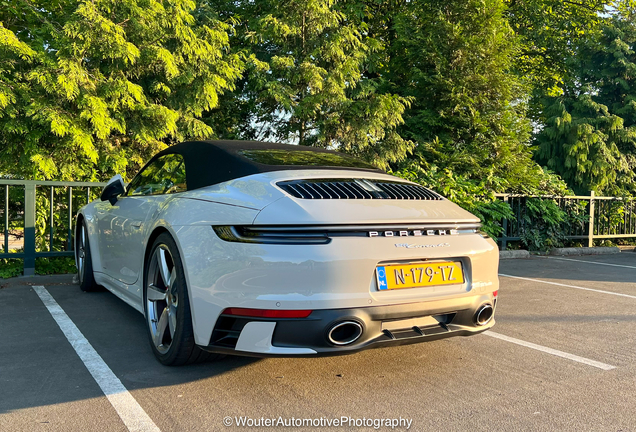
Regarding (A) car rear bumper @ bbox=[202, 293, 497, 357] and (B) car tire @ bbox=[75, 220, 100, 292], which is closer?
(A) car rear bumper @ bbox=[202, 293, 497, 357]

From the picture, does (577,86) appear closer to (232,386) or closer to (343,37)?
(343,37)

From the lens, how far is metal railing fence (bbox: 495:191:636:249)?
10.3 metres

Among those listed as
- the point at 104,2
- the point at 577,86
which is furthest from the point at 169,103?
the point at 577,86

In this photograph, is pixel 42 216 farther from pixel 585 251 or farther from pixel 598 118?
pixel 598 118

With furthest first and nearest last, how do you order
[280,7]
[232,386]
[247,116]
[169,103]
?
[247,116] → [280,7] → [169,103] → [232,386]

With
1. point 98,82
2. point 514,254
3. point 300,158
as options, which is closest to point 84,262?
point 300,158

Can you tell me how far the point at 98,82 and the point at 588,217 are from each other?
33.6 feet

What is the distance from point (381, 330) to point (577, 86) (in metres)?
18.6

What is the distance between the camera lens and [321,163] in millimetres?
3545

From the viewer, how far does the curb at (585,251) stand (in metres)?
10.5

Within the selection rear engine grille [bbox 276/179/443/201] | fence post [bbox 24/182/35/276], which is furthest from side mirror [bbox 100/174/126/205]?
fence post [bbox 24/182/35/276]

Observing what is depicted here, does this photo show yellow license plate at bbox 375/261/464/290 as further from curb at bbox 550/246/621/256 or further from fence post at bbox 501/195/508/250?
curb at bbox 550/246/621/256

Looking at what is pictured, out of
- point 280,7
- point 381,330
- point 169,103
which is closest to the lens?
point 381,330

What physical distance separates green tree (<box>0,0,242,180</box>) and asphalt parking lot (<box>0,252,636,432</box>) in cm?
315
